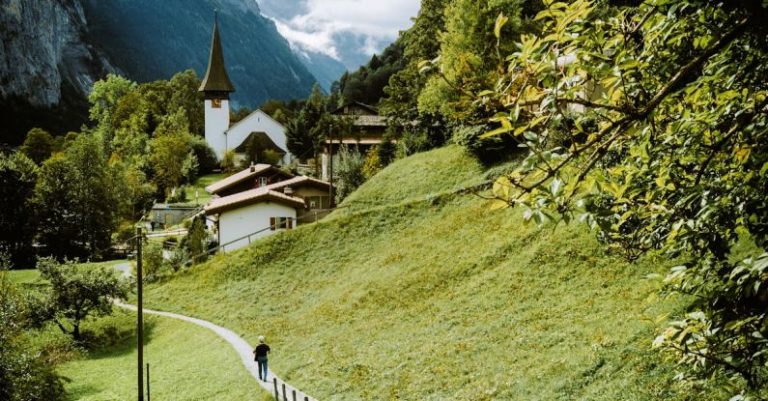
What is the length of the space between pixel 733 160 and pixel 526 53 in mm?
2466

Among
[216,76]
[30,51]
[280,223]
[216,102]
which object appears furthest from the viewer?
[30,51]

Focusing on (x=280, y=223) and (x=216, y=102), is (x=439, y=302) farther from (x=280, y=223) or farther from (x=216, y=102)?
(x=216, y=102)

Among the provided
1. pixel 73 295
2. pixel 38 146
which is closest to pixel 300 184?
pixel 73 295

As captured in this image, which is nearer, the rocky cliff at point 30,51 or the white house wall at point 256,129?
the white house wall at point 256,129

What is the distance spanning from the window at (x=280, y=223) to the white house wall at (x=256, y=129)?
48879 millimetres

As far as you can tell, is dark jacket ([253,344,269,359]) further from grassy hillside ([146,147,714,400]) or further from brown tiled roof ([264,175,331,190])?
brown tiled roof ([264,175,331,190])

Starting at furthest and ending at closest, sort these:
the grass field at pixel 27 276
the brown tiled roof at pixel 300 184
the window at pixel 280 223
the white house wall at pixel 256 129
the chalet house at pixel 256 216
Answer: the white house wall at pixel 256 129 → the brown tiled roof at pixel 300 184 → the grass field at pixel 27 276 → the window at pixel 280 223 → the chalet house at pixel 256 216

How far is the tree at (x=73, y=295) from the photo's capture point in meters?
36.4

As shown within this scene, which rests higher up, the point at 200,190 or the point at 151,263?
the point at 200,190

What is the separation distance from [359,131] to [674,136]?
77.6 metres

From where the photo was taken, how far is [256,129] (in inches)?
3898

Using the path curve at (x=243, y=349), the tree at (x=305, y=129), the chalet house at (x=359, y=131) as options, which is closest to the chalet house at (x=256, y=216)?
the path curve at (x=243, y=349)

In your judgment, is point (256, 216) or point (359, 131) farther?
point (359, 131)

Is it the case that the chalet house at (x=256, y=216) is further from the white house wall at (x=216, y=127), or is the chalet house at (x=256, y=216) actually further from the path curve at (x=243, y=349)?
the white house wall at (x=216, y=127)
